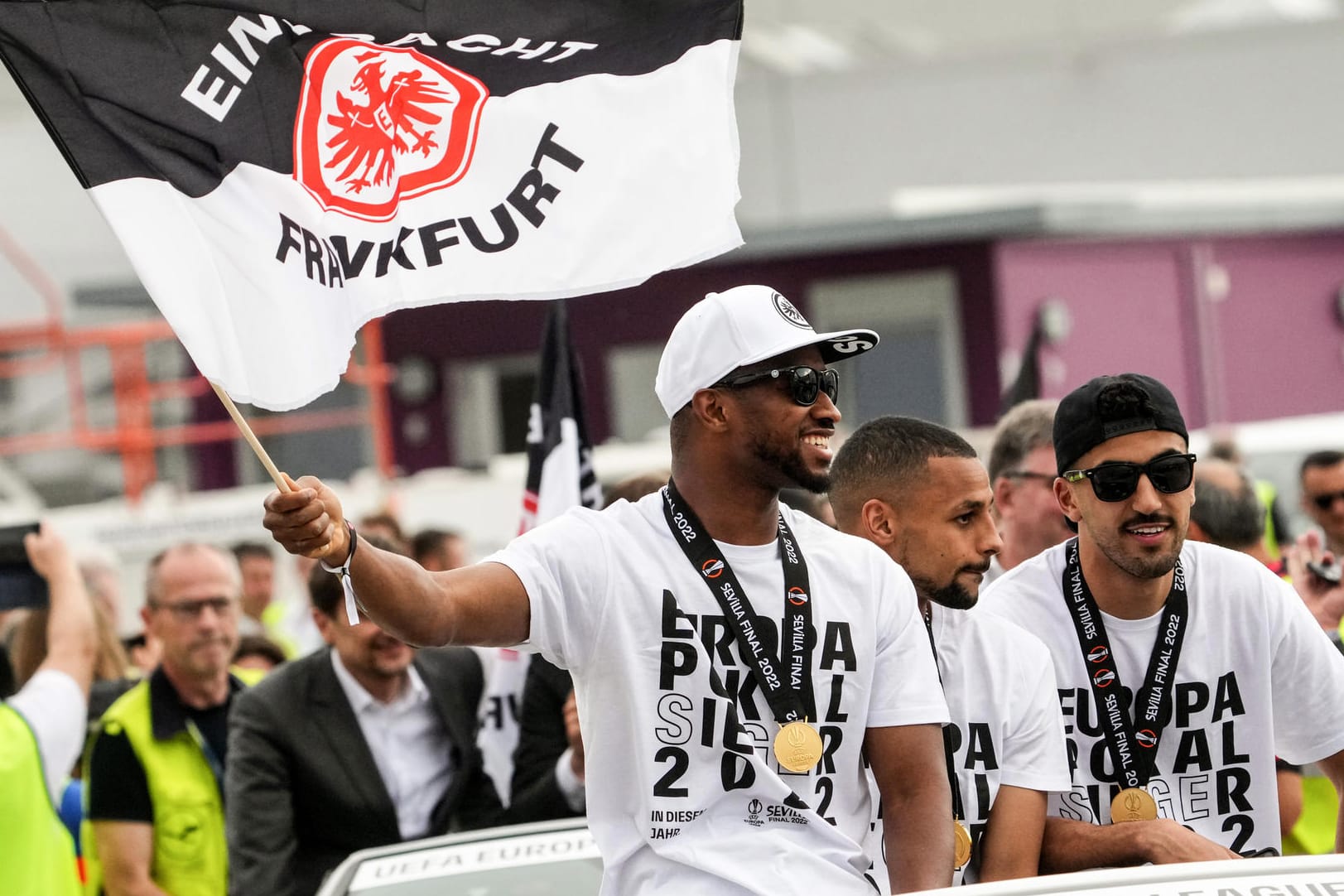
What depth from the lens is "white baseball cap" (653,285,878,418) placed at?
3.73m

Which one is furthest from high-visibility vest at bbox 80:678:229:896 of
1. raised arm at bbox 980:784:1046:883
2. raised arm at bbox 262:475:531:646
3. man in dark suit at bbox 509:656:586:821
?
raised arm at bbox 262:475:531:646

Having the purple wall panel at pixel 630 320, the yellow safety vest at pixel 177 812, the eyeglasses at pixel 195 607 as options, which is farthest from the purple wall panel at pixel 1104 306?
the yellow safety vest at pixel 177 812

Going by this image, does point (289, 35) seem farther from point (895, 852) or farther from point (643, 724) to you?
point (895, 852)

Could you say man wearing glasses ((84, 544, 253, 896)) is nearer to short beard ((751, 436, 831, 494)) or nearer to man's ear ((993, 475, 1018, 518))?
man's ear ((993, 475, 1018, 518))

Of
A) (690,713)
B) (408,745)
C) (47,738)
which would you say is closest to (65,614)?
(47,738)

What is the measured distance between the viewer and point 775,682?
11.8 ft

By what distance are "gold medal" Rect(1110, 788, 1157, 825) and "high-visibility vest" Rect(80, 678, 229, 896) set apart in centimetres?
305

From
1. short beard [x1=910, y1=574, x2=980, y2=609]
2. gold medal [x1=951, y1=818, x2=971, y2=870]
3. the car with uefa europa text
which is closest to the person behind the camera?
gold medal [x1=951, y1=818, x2=971, y2=870]

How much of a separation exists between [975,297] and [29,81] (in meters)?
15.5

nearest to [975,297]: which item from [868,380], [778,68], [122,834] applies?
[868,380]

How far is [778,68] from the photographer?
87.1 feet

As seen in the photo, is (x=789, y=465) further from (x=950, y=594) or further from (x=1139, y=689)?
(x=1139, y=689)

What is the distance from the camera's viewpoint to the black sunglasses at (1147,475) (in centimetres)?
434

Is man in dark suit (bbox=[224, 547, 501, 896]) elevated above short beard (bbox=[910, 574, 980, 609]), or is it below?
below
